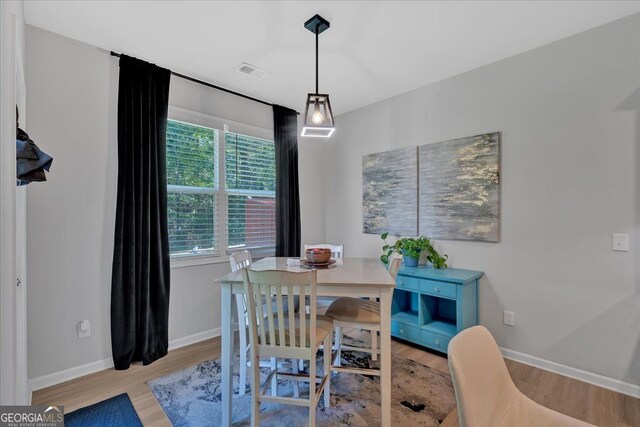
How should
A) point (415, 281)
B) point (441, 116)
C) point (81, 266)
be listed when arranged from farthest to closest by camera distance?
1. point (441, 116)
2. point (415, 281)
3. point (81, 266)

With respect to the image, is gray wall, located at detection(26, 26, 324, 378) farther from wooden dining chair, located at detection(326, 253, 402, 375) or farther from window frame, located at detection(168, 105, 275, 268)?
wooden dining chair, located at detection(326, 253, 402, 375)

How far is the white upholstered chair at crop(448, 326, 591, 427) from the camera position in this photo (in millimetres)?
1039

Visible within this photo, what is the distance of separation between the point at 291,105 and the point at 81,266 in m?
2.77

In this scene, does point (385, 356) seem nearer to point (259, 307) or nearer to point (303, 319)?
point (303, 319)

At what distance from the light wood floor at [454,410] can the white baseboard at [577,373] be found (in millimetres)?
45

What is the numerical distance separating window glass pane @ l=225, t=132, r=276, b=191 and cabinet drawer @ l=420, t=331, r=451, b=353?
7.79 ft

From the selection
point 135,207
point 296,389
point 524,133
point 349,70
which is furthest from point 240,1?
point 296,389

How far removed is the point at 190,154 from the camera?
10.3 ft

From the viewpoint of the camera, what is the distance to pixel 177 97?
3.00 meters

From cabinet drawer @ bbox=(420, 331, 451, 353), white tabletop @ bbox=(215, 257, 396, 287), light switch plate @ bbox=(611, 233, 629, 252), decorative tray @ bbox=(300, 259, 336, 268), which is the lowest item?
cabinet drawer @ bbox=(420, 331, 451, 353)

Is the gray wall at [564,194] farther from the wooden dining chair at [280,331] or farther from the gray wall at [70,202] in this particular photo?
the gray wall at [70,202]

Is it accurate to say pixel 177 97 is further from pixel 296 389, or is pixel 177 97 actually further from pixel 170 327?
pixel 296 389

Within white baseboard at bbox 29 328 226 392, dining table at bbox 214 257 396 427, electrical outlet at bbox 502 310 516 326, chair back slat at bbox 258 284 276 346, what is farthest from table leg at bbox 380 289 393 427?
white baseboard at bbox 29 328 226 392

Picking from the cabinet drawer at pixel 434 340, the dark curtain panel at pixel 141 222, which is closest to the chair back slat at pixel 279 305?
the dark curtain panel at pixel 141 222
